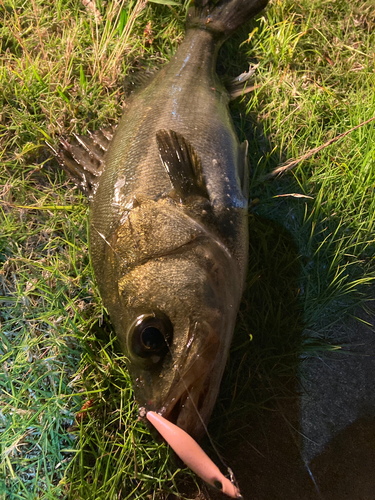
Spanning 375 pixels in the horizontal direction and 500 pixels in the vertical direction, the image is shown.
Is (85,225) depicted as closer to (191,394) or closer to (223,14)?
(191,394)

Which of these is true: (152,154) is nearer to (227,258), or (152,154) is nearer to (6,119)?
(227,258)

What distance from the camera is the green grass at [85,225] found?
8.10ft

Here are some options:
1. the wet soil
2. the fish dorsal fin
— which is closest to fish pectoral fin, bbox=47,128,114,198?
the fish dorsal fin

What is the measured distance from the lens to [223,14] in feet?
9.68

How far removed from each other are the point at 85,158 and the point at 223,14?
1.84 metres

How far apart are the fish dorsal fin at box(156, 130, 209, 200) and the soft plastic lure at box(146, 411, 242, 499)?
127cm

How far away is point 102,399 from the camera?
8.30ft

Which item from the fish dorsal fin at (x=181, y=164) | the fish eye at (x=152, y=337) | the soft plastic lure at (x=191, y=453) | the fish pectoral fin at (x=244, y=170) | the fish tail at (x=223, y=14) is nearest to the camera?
the soft plastic lure at (x=191, y=453)

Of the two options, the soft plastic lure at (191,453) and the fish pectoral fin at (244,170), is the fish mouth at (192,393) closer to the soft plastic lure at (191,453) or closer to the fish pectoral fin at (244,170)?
the soft plastic lure at (191,453)

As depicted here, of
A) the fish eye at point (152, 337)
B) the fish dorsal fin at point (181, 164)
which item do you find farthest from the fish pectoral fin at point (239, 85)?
the fish eye at point (152, 337)

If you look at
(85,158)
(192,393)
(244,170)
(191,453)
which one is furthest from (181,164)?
(191,453)

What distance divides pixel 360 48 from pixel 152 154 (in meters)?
2.61

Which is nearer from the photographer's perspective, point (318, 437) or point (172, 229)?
point (172, 229)

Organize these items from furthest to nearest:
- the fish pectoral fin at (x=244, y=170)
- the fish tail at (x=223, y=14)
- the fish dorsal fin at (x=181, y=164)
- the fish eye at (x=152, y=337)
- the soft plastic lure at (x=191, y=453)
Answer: the fish tail at (x=223, y=14)
the fish pectoral fin at (x=244, y=170)
the fish dorsal fin at (x=181, y=164)
the fish eye at (x=152, y=337)
the soft plastic lure at (x=191, y=453)
